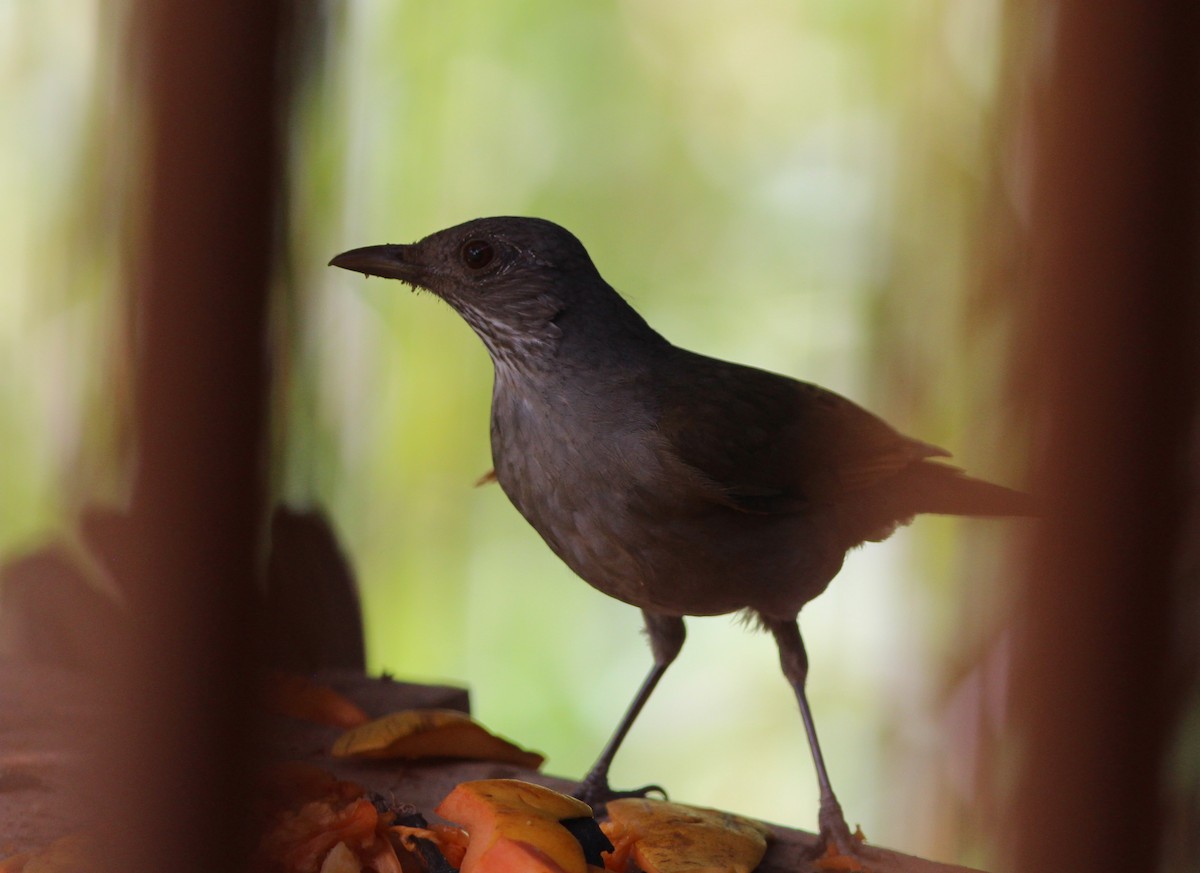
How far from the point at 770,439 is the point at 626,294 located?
568 millimetres

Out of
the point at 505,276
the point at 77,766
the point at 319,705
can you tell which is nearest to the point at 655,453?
the point at 505,276

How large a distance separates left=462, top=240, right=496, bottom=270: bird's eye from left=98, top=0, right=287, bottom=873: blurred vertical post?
1.57 m

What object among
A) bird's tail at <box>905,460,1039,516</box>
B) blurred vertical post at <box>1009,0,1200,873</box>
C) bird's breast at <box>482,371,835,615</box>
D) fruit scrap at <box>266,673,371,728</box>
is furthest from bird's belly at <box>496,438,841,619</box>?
blurred vertical post at <box>1009,0,1200,873</box>

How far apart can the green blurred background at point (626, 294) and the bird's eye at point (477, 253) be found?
Result: 269mm

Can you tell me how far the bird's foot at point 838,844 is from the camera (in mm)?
2033

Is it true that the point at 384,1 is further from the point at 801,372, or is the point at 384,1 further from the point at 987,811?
the point at 987,811

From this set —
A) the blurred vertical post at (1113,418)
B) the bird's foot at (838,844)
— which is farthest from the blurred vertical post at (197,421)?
the bird's foot at (838,844)

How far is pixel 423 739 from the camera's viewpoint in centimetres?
224

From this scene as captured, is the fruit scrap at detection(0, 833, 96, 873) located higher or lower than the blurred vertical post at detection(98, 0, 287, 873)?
lower

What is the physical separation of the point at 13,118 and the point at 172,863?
1003 mm

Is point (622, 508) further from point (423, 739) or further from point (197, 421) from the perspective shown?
point (197, 421)

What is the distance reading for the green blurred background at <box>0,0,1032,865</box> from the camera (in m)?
1.12

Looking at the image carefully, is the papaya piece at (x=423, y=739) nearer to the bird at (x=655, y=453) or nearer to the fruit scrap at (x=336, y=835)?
the bird at (x=655, y=453)

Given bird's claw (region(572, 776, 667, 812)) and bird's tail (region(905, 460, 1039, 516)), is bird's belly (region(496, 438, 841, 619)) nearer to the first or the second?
bird's tail (region(905, 460, 1039, 516))
